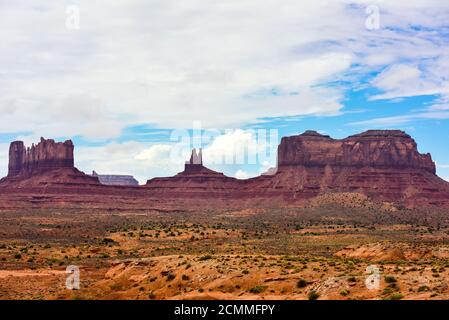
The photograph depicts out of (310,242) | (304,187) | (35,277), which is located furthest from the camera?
(304,187)

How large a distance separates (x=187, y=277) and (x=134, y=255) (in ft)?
89.7

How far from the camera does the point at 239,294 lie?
111 ft

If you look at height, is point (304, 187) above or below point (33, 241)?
above

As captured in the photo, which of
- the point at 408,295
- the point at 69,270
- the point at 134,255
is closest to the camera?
the point at 408,295

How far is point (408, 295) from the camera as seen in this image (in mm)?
28469

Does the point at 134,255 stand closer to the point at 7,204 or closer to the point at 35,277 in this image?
the point at 35,277

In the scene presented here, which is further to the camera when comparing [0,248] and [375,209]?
[375,209]

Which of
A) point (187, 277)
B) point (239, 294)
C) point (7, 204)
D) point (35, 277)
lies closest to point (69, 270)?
point (35, 277)

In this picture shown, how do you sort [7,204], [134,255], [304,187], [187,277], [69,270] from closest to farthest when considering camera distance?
[187,277], [69,270], [134,255], [7,204], [304,187]

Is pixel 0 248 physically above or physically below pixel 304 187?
below

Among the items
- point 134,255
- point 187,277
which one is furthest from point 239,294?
point 134,255
